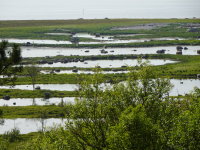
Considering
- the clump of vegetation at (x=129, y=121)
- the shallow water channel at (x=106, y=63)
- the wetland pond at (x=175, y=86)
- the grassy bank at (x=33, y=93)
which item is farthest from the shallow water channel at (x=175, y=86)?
the clump of vegetation at (x=129, y=121)

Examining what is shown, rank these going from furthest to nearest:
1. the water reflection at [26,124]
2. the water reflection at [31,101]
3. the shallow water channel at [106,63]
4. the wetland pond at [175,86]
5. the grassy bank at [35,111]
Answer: the shallow water channel at [106,63], the wetland pond at [175,86], the water reflection at [31,101], the grassy bank at [35,111], the water reflection at [26,124]

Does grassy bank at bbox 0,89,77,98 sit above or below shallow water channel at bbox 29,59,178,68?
below

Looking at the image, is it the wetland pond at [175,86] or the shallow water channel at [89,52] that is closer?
the wetland pond at [175,86]

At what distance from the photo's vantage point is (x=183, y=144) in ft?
72.2

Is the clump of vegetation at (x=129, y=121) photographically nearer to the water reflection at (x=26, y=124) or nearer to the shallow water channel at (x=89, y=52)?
the water reflection at (x=26, y=124)

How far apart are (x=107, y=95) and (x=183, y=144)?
479 inches

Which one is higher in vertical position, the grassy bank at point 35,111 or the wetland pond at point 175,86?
the wetland pond at point 175,86

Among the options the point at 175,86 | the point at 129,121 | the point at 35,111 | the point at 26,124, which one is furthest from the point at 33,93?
the point at 129,121

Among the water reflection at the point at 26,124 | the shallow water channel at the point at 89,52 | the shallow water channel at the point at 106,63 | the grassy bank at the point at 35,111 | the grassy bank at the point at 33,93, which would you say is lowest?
the water reflection at the point at 26,124

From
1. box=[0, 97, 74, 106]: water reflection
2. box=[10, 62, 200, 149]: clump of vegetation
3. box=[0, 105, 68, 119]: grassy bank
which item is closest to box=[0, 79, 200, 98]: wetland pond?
box=[0, 97, 74, 106]: water reflection

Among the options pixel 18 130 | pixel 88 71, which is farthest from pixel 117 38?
pixel 18 130

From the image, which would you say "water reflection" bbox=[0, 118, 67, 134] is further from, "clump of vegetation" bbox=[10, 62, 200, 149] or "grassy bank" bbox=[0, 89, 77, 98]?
"clump of vegetation" bbox=[10, 62, 200, 149]

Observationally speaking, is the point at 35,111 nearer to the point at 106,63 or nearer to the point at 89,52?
the point at 106,63

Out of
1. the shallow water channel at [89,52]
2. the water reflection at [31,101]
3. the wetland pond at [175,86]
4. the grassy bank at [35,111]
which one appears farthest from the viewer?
the shallow water channel at [89,52]
